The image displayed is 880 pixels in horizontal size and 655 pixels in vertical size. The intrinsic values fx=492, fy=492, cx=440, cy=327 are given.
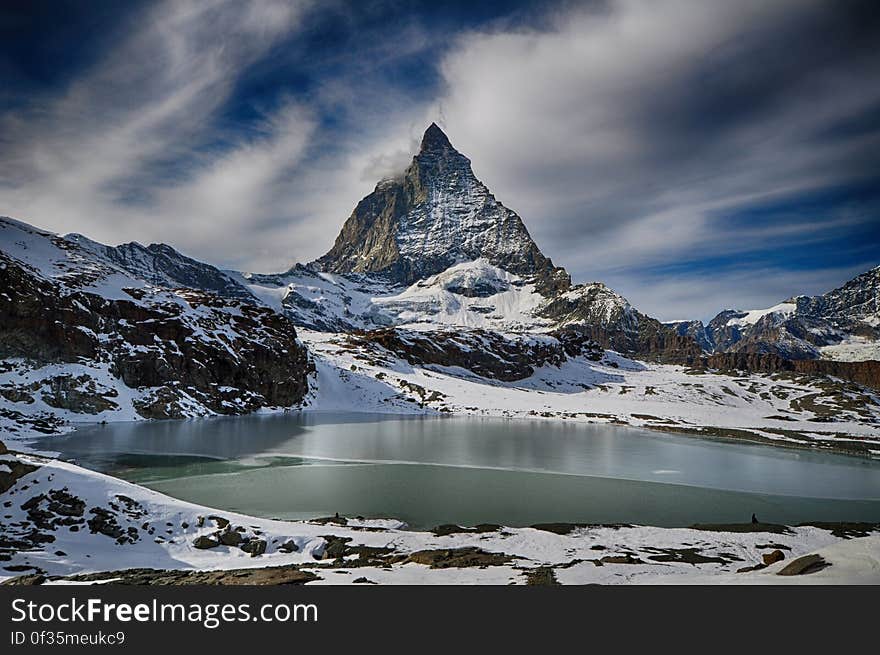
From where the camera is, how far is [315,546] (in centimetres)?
1538

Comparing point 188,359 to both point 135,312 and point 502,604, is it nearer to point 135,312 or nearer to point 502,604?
point 135,312

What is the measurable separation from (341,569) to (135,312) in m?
76.6

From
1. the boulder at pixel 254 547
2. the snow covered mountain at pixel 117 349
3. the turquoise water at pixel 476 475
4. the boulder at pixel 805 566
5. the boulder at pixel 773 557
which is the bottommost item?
the turquoise water at pixel 476 475

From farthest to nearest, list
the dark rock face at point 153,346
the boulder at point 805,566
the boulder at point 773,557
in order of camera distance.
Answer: the dark rock face at point 153,346, the boulder at point 773,557, the boulder at point 805,566

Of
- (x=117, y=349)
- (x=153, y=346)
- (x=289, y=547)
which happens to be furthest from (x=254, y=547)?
(x=153, y=346)

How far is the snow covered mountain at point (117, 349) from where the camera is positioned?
5594 cm

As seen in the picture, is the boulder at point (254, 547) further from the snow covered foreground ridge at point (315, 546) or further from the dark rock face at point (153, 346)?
the dark rock face at point (153, 346)

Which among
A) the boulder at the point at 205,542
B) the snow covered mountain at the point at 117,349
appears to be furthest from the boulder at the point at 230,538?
the snow covered mountain at the point at 117,349

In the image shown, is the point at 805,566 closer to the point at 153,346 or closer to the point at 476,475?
the point at 476,475

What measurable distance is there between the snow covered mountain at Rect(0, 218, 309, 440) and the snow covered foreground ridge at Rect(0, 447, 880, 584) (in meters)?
34.5

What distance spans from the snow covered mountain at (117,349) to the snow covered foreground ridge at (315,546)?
34.5m

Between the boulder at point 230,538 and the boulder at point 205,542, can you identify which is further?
the boulder at point 230,538

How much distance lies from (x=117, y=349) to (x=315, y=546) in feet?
216

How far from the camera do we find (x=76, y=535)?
15484mm
